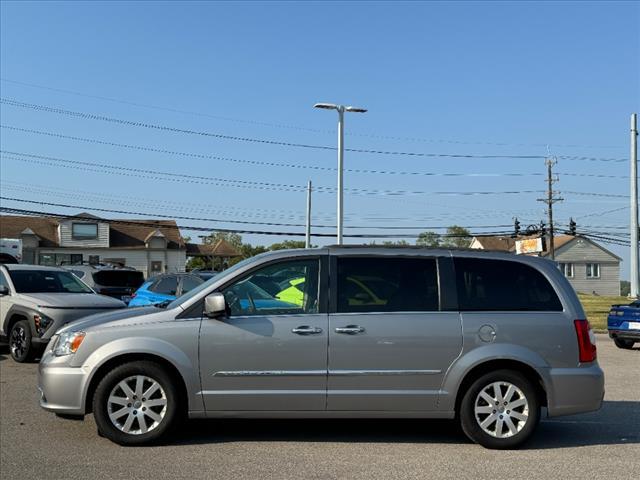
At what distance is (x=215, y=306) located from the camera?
6.02 metres

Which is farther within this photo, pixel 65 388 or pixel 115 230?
pixel 115 230

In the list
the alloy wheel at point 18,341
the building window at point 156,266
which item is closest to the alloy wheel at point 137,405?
the alloy wheel at point 18,341

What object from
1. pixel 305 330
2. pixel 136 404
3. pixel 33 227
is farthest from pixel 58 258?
pixel 305 330

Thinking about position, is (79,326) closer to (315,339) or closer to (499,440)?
(315,339)

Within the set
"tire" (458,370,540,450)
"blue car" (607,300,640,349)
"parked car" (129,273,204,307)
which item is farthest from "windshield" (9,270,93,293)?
"blue car" (607,300,640,349)

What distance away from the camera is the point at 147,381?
6113 mm

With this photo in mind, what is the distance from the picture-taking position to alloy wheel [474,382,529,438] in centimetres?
620

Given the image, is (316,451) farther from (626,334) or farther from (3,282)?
(626,334)

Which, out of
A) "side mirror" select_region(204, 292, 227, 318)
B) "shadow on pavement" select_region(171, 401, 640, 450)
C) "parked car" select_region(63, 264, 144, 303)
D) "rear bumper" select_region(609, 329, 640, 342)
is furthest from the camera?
"parked car" select_region(63, 264, 144, 303)

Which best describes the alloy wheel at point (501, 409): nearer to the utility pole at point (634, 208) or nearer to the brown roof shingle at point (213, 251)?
the utility pole at point (634, 208)

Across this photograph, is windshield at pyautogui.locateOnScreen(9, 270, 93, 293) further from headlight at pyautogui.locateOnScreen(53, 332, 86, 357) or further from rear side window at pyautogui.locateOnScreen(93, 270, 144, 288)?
headlight at pyautogui.locateOnScreen(53, 332, 86, 357)

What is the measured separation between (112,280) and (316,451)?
46.5ft

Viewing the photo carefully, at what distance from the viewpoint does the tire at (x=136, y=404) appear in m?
6.06

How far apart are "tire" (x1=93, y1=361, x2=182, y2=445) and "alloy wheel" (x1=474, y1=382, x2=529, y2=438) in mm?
2705
